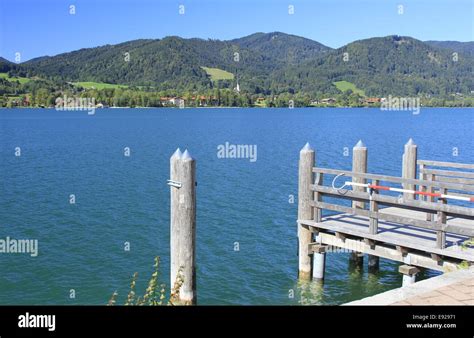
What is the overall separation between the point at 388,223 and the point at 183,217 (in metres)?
6.18

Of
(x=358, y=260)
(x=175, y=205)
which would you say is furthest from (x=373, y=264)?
(x=175, y=205)

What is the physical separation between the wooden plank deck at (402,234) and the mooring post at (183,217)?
442 centimetres

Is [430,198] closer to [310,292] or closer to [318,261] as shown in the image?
[318,261]

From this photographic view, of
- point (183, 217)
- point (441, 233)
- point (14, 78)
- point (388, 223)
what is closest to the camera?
point (183, 217)

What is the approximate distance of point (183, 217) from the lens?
11.0 metres

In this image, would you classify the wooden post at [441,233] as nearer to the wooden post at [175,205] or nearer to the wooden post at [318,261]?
the wooden post at [318,261]

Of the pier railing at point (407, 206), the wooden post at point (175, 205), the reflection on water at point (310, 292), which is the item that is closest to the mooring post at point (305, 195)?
the pier railing at point (407, 206)

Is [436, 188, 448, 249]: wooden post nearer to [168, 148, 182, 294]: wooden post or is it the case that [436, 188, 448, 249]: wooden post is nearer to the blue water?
the blue water

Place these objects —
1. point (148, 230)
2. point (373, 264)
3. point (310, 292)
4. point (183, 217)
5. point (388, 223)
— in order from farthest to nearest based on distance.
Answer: point (148, 230) < point (373, 264) < point (310, 292) < point (388, 223) < point (183, 217)

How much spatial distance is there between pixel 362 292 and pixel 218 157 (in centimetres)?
3294

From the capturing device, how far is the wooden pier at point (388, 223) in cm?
1200

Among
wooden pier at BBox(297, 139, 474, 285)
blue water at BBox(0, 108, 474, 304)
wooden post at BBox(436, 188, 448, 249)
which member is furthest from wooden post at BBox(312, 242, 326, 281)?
wooden post at BBox(436, 188, 448, 249)
